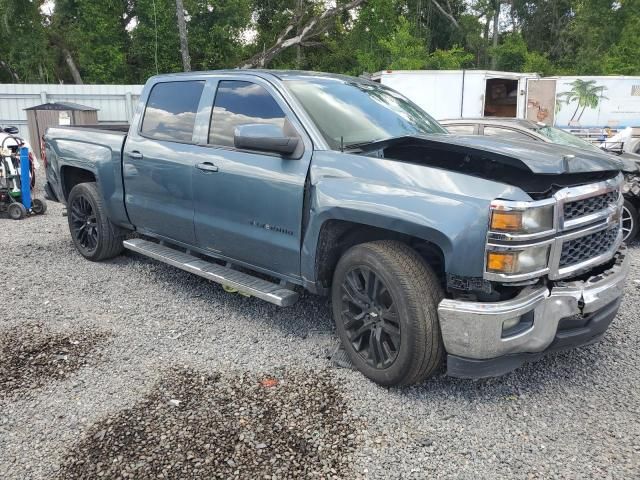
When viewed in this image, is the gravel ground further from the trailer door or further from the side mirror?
the trailer door

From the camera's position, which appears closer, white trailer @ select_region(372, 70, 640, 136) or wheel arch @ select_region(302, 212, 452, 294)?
wheel arch @ select_region(302, 212, 452, 294)

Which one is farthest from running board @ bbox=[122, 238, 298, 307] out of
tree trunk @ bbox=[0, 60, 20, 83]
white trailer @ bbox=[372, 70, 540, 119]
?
tree trunk @ bbox=[0, 60, 20, 83]

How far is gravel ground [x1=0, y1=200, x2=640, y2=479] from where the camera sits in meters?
2.70

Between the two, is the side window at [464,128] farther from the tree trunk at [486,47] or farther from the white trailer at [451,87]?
the tree trunk at [486,47]

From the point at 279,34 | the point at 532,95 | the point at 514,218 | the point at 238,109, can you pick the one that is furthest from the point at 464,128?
the point at 279,34

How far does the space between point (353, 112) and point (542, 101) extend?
1429 cm

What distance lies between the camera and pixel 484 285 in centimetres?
290

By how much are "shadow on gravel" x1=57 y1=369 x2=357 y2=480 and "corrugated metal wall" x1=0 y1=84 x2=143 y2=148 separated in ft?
58.9

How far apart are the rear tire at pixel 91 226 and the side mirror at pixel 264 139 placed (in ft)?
8.68

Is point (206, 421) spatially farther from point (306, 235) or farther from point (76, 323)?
point (76, 323)

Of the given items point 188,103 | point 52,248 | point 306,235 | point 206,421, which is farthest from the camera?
point 52,248

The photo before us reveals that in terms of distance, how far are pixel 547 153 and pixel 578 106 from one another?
15075mm

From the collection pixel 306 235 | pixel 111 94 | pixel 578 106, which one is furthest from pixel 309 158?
pixel 111 94

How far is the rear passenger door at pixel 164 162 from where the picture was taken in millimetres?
4570
